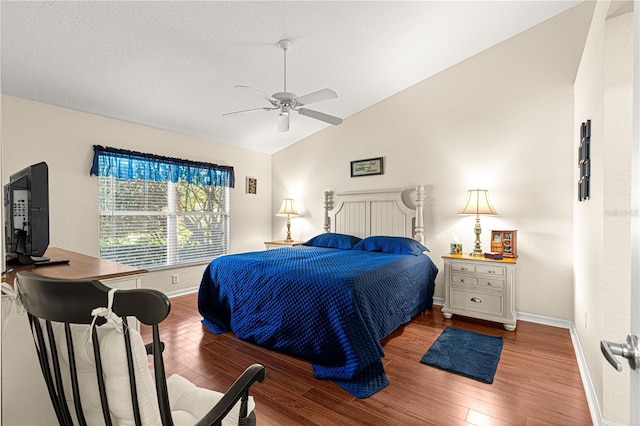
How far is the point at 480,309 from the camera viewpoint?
134 inches

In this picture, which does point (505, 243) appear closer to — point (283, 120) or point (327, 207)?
point (327, 207)

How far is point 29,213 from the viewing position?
5.82ft

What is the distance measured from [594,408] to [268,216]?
478 centimetres

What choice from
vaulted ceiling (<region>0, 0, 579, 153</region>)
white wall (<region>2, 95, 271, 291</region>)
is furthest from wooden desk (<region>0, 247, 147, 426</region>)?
white wall (<region>2, 95, 271, 291</region>)

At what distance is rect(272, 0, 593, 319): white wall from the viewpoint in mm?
3283

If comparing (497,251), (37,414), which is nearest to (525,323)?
(497,251)

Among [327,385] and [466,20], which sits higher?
[466,20]

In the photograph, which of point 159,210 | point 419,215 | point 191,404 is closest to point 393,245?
point 419,215

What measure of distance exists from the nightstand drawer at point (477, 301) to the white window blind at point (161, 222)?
3356 mm

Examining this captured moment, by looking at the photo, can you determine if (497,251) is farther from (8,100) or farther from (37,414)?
(8,100)

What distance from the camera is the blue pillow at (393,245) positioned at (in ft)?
12.1

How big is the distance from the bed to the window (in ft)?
4.64

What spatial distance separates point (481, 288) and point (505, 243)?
1.79 feet

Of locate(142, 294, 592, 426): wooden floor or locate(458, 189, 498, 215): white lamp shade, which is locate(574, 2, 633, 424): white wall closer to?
locate(142, 294, 592, 426): wooden floor
